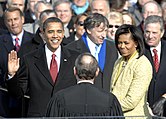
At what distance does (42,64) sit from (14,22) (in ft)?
9.43

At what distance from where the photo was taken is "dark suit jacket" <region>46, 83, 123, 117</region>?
9750mm

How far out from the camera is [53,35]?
12.0m

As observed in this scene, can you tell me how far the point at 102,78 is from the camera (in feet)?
41.5

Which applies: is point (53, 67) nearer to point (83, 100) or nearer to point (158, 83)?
point (158, 83)

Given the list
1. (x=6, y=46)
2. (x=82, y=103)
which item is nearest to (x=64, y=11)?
(x=6, y=46)

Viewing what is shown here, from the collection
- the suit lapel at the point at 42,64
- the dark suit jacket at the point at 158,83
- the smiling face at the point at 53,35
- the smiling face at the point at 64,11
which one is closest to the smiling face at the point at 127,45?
the smiling face at the point at 53,35

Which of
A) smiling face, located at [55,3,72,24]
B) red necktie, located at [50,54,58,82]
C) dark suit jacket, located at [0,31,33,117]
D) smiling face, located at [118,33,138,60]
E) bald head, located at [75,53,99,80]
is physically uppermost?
smiling face, located at [55,3,72,24]

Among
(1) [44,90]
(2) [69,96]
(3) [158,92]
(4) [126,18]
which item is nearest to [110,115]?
(2) [69,96]

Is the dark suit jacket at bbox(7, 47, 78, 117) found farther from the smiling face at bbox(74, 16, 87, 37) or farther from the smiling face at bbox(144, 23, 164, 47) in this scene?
the smiling face at bbox(74, 16, 87, 37)

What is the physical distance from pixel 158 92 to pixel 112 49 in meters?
1.01

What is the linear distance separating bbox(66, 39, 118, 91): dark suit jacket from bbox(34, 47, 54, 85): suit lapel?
38.7 inches

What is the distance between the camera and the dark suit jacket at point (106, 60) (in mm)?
12578

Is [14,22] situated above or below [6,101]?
above

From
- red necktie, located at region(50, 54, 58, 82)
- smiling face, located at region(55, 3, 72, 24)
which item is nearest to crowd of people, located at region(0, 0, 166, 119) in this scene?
red necktie, located at region(50, 54, 58, 82)
